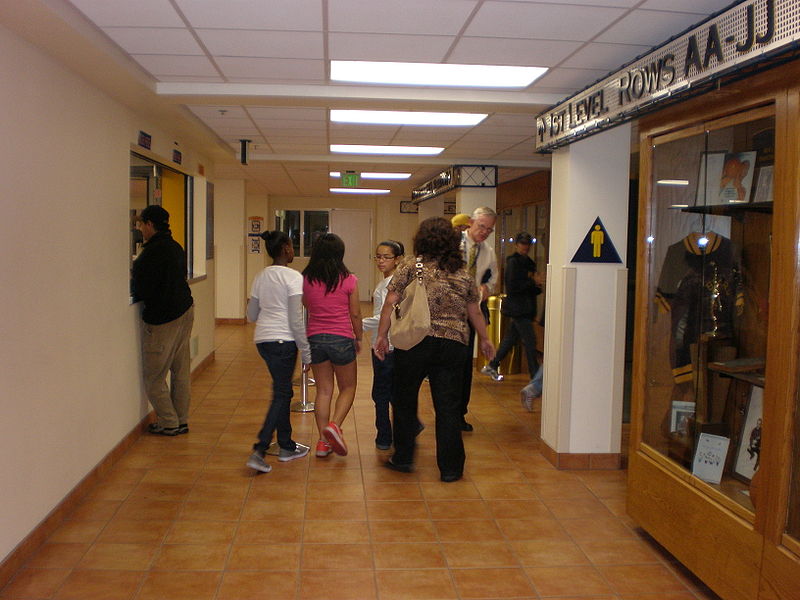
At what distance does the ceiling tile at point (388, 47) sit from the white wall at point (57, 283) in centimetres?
145

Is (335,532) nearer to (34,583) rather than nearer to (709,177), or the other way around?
(34,583)

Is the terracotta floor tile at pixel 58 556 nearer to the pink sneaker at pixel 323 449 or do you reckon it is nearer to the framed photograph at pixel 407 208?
the pink sneaker at pixel 323 449

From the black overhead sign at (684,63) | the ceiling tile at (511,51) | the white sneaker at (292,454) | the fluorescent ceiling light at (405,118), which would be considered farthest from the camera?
the fluorescent ceiling light at (405,118)

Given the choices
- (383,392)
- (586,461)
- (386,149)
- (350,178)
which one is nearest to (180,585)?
(383,392)

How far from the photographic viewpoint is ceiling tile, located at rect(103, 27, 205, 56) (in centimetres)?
354

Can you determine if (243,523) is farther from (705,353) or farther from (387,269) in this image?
(705,353)

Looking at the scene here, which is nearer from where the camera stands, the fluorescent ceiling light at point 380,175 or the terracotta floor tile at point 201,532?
the terracotta floor tile at point 201,532

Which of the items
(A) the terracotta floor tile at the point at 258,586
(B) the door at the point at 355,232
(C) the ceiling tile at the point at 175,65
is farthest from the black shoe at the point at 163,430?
(B) the door at the point at 355,232

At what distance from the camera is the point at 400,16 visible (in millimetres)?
3271

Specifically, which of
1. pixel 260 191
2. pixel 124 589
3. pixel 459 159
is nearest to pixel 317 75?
pixel 124 589

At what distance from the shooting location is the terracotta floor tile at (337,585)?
300 centimetres

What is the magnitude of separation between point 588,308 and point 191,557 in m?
2.75

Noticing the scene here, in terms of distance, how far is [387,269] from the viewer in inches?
200

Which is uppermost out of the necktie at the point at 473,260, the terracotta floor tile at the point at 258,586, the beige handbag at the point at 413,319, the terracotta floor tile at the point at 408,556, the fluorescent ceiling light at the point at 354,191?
the fluorescent ceiling light at the point at 354,191
